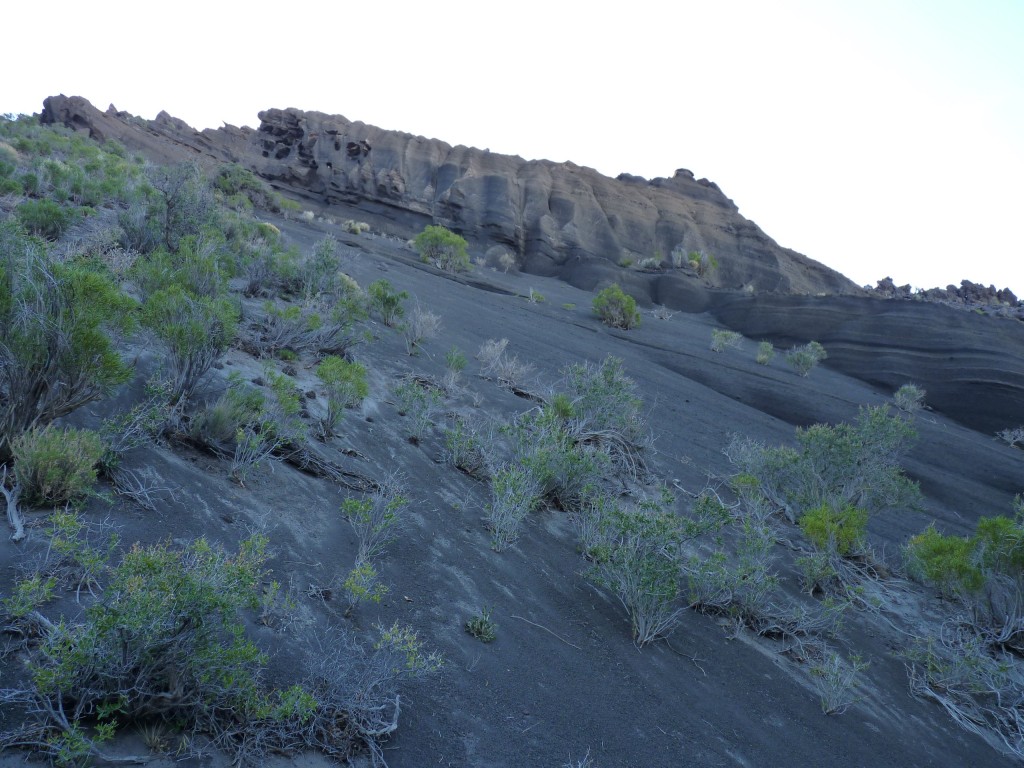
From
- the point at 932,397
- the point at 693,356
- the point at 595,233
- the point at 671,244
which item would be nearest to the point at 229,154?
the point at 595,233

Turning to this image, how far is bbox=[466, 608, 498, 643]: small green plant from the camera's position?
15.8 ft

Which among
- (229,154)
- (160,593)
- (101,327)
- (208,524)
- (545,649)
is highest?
(229,154)

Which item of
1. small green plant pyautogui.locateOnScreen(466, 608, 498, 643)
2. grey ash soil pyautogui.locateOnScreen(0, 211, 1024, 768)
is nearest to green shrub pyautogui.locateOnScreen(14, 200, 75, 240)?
grey ash soil pyautogui.locateOnScreen(0, 211, 1024, 768)

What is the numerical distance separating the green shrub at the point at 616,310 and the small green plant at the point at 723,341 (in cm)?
268

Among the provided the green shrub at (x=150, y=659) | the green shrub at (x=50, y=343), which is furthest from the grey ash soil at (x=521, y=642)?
the green shrub at (x=50, y=343)

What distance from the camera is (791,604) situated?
7.21 metres

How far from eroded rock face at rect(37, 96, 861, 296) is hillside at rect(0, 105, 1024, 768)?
90.3 feet

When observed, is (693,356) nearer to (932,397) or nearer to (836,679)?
(932,397)

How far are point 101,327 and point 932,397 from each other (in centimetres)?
2200

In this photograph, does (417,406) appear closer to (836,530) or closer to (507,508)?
(507,508)

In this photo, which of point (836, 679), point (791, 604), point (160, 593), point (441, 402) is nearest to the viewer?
point (160, 593)

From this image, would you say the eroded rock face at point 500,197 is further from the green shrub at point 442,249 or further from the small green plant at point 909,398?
the small green plant at point 909,398

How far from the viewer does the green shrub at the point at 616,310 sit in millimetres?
23422

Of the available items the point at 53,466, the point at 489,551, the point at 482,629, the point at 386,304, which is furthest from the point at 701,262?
the point at 53,466
